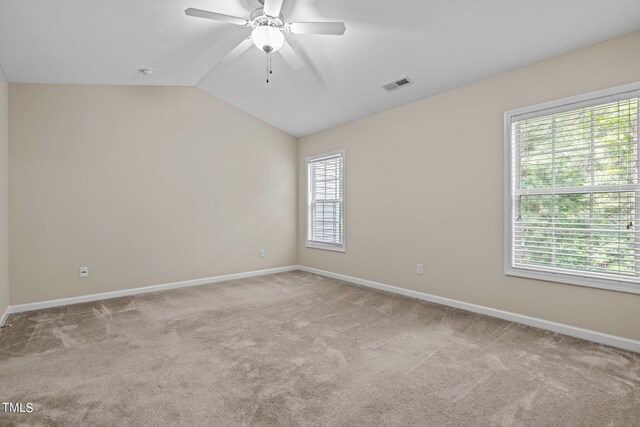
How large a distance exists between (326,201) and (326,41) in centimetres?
270

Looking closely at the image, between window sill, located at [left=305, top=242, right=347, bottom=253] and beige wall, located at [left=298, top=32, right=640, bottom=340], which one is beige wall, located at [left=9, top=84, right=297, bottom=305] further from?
beige wall, located at [left=298, top=32, right=640, bottom=340]

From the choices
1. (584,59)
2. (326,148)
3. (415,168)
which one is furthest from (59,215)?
(584,59)

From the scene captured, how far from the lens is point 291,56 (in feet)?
10.3

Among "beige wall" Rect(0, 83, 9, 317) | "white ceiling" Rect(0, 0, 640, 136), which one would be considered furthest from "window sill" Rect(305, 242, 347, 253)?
"beige wall" Rect(0, 83, 9, 317)

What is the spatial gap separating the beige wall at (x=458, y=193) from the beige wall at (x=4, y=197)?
3.90 metres

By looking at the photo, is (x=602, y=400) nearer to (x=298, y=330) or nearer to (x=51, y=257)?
(x=298, y=330)

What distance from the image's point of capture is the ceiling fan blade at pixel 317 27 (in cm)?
236

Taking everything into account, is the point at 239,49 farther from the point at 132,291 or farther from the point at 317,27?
the point at 132,291

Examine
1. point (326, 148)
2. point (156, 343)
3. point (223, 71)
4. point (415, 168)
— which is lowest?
point (156, 343)

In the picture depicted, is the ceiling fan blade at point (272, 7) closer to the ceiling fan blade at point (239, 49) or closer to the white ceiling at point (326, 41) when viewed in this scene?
the white ceiling at point (326, 41)

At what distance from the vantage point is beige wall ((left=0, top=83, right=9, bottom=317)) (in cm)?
322

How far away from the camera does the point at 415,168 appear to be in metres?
3.94

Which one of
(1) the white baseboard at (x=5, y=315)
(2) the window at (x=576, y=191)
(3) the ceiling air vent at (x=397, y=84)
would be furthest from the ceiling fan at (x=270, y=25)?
(1) the white baseboard at (x=5, y=315)

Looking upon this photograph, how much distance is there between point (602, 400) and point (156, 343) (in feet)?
10.0
